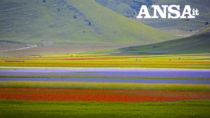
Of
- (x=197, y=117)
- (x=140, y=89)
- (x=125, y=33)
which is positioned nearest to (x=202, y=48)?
(x=125, y=33)

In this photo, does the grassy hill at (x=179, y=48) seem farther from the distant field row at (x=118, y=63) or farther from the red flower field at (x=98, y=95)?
the red flower field at (x=98, y=95)

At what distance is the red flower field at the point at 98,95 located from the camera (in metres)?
23.7

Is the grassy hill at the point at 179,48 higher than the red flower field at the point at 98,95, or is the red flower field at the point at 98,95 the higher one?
the red flower field at the point at 98,95

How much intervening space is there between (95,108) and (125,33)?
181m

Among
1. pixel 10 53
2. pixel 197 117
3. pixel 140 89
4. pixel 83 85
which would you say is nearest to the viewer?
pixel 197 117

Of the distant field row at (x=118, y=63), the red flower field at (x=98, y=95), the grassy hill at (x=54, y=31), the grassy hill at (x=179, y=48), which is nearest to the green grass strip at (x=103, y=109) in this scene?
the red flower field at (x=98, y=95)

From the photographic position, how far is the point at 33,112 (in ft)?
62.7

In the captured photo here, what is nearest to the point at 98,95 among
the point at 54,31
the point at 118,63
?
the point at 118,63

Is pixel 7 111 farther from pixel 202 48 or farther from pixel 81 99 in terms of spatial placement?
pixel 202 48

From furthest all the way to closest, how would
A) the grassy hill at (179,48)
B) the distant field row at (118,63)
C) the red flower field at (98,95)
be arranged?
1. the grassy hill at (179,48)
2. the distant field row at (118,63)
3. the red flower field at (98,95)

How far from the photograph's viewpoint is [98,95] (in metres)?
25.5

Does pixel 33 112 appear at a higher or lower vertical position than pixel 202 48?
higher

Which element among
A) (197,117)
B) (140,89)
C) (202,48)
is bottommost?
(202,48)

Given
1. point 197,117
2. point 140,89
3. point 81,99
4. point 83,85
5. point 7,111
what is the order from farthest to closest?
point 83,85
point 140,89
point 81,99
point 7,111
point 197,117
